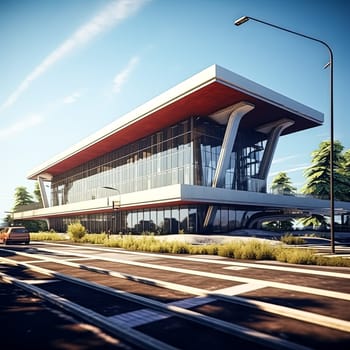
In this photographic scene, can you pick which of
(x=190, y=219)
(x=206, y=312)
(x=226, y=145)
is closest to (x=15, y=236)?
(x=190, y=219)

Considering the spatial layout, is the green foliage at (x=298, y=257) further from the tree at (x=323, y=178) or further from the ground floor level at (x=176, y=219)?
the tree at (x=323, y=178)

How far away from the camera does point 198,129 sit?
3369 cm

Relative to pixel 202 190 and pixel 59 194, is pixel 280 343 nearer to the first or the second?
pixel 202 190

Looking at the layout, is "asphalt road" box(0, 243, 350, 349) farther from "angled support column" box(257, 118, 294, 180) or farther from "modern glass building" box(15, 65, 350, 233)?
"angled support column" box(257, 118, 294, 180)

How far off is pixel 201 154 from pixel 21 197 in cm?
5990

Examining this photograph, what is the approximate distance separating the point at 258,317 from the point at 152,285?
3.97 m

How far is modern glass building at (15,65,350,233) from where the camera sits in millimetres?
29125

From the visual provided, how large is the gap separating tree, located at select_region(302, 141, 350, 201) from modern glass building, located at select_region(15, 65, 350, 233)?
260cm

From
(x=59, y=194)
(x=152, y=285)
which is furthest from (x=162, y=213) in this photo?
(x=59, y=194)

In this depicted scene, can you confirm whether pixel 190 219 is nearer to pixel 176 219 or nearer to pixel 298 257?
pixel 176 219

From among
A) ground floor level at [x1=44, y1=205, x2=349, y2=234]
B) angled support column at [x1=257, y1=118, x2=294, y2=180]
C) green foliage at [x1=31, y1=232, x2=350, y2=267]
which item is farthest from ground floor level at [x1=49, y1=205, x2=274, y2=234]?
green foliage at [x1=31, y1=232, x2=350, y2=267]

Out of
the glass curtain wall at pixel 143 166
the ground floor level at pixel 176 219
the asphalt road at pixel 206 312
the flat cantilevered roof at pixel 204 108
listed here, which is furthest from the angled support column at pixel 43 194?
the asphalt road at pixel 206 312

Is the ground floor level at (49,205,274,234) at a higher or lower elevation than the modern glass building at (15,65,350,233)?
lower

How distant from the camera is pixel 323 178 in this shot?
42344mm
